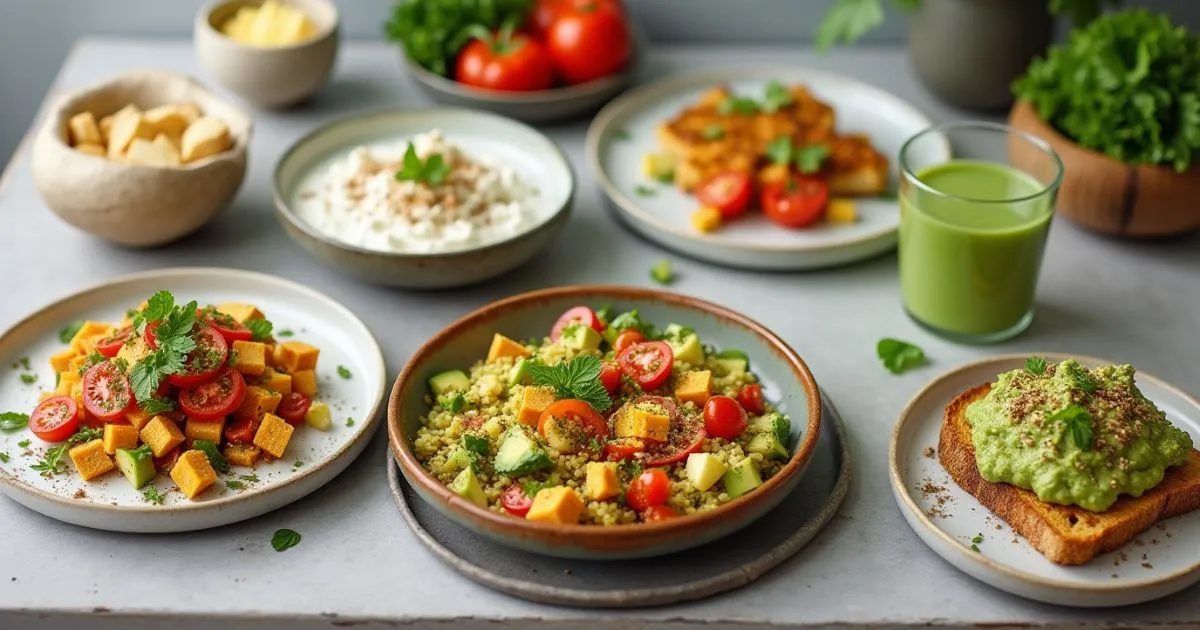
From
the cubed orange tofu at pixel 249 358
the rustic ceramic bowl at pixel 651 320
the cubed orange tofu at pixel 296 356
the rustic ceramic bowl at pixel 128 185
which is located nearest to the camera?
the rustic ceramic bowl at pixel 651 320

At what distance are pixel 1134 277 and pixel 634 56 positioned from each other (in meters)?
1.46

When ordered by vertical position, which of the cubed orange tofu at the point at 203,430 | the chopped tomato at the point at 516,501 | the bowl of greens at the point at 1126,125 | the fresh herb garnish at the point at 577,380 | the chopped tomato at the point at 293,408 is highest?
the bowl of greens at the point at 1126,125

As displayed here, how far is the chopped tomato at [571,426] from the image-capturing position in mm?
2002

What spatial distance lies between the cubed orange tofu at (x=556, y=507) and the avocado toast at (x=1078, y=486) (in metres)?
0.68

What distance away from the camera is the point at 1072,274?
2.72 m

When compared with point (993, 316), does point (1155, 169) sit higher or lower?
higher

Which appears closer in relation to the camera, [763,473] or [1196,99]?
[763,473]

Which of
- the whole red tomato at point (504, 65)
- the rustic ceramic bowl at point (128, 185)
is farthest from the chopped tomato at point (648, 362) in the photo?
the whole red tomato at point (504, 65)

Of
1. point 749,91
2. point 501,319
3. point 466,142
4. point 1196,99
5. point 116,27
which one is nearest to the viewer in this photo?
point 501,319

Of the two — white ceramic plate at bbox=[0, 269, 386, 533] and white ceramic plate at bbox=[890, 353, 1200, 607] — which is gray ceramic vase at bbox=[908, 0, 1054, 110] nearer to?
white ceramic plate at bbox=[890, 353, 1200, 607]

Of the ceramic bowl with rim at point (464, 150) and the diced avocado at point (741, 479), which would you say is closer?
the diced avocado at point (741, 479)

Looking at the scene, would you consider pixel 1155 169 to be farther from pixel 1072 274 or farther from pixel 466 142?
pixel 466 142

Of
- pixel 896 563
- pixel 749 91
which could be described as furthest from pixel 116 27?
pixel 896 563

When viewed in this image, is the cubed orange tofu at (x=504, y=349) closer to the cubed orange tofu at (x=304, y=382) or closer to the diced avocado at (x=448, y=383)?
the diced avocado at (x=448, y=383)
